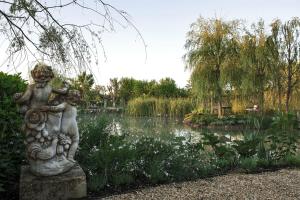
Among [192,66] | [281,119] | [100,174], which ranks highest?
[192,66]

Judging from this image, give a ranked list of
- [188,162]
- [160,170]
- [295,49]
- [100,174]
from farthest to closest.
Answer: [295,49] < [188,162] < [160,170] < [100,174]

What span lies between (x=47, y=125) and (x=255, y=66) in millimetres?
22778

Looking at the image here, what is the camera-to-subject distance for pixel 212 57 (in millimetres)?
25859

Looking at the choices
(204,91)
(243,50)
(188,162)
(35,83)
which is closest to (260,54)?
(243,50)

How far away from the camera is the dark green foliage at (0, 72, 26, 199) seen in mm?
4262

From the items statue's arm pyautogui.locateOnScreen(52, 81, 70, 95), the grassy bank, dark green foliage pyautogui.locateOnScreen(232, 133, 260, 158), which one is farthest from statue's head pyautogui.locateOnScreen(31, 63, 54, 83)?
dark green foliage pyautogui.locateOnScreen(232, 133, 260, 158)

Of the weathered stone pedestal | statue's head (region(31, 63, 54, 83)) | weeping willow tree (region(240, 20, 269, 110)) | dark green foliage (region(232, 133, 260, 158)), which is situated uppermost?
weeping willow tree (region(240, 20, 269, 110))

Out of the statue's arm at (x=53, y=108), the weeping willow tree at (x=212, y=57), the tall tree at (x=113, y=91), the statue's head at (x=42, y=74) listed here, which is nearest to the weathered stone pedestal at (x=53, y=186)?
the statue's arm at (x=53, y=108)

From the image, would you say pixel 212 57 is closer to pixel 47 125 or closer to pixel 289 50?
pixel 289 50

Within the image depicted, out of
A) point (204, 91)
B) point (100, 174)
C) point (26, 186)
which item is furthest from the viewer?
point (204, 91)

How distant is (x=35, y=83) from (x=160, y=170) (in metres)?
2.03

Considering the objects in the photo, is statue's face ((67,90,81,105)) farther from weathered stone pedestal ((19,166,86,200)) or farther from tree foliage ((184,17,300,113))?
tree foliage ((184,17,300,113))

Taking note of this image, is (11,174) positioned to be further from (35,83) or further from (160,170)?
(160,170)

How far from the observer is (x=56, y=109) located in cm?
404
